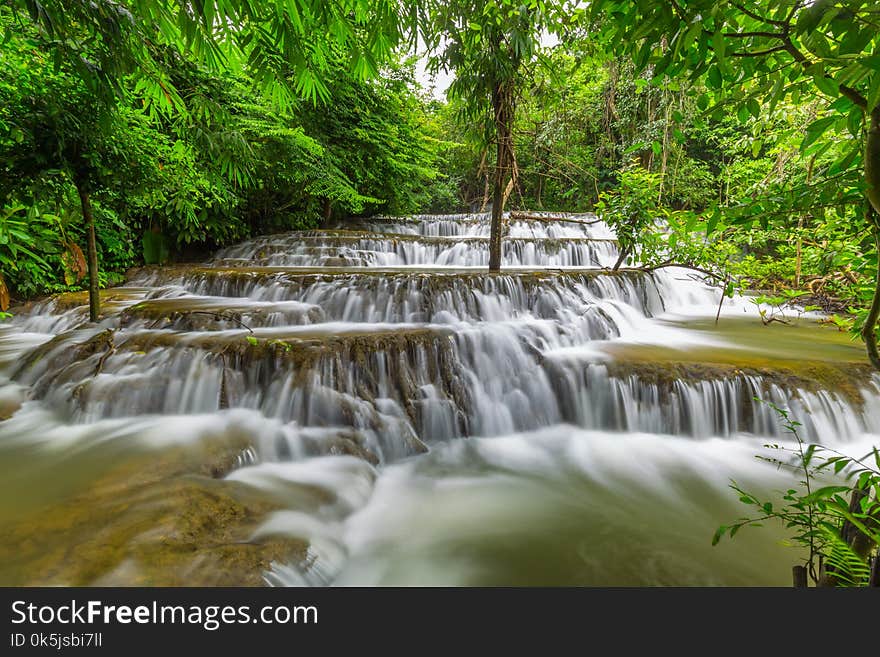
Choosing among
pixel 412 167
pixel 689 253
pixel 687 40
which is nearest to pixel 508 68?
pixel 689 253

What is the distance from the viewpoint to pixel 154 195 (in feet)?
14.6

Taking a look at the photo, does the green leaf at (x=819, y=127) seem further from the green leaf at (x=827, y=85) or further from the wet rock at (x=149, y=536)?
the wet rock at (x=149, y=536)

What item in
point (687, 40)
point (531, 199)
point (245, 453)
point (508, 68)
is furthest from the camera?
point (531, 199)

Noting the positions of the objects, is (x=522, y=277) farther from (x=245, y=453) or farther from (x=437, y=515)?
(x=245, y=453)

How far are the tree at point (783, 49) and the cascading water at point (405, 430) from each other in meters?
2.32

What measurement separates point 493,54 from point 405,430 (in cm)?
462

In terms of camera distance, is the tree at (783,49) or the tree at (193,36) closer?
the tree at (783,49)

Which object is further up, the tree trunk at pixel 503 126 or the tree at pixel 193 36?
the tree trunk at pixel 503 126

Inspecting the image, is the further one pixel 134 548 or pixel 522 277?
pixel 522 277

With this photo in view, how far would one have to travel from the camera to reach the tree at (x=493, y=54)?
331 centimetres

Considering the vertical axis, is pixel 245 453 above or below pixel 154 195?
below

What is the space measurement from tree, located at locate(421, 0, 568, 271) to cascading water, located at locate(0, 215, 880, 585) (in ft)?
6.43

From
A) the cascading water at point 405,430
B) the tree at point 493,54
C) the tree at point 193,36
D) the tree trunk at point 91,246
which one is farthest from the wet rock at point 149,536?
the tree at point 493,54

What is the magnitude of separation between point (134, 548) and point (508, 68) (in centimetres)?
597
